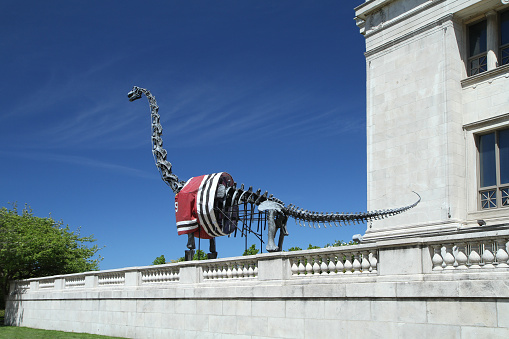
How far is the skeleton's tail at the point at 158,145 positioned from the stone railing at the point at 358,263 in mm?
4812

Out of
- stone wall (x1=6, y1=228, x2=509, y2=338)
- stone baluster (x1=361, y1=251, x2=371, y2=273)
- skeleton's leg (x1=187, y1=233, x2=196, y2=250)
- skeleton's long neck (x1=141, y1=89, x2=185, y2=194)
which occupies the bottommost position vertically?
stone wall (x1=6, y1=228, x2=509, y2=338)

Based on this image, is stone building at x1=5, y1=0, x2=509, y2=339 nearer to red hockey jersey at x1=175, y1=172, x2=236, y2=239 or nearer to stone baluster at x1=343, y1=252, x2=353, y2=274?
stone baluster at x1=343, y1=252, x2=353, y2=274

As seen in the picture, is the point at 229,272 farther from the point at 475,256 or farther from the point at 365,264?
the point at 475,256

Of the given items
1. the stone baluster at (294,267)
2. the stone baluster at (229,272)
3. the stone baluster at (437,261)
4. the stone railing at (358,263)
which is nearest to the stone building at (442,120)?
the stone railing at (358,263)

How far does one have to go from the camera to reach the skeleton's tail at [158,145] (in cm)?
2431

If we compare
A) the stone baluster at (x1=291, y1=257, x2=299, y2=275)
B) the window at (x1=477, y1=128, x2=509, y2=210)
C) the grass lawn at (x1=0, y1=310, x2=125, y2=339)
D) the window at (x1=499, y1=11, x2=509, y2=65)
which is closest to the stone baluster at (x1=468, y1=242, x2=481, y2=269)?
the stone baluster at (x1=291, y1=257, x2=299, y2=275)

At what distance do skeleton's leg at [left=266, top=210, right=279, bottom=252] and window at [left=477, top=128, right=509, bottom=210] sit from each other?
22.1ft

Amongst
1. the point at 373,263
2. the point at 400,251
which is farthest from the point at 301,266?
the point at 400,251

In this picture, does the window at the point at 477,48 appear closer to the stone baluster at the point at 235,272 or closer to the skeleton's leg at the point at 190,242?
the stone baluster at the point at 235,272

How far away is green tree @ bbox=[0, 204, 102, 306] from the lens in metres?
29.1

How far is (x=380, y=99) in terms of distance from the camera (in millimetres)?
21203

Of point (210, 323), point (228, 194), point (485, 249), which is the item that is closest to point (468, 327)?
point (485, 249)

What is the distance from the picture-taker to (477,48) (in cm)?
1944

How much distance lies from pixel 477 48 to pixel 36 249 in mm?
22752
